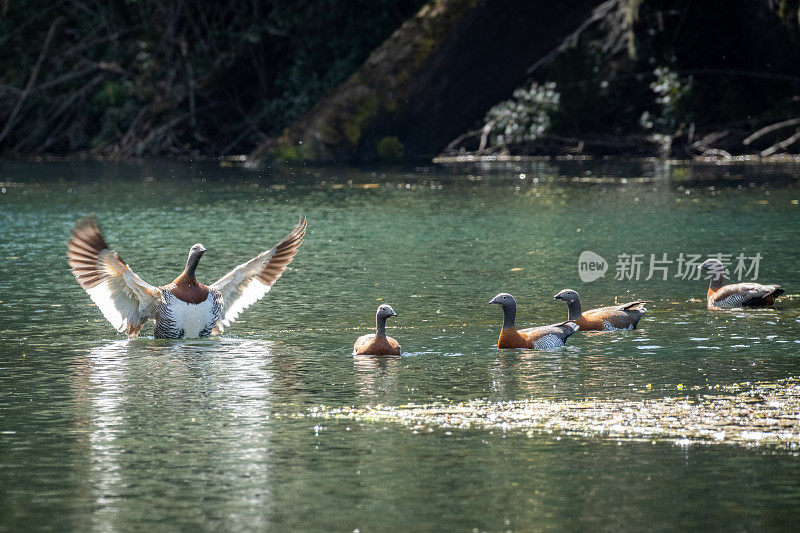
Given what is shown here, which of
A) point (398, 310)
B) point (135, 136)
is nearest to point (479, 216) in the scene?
point (398, 310)

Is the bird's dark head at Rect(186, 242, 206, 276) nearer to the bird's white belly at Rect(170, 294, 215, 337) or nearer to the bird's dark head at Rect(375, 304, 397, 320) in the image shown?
the bird's white belly at Rect(170, 294, 215, 337)

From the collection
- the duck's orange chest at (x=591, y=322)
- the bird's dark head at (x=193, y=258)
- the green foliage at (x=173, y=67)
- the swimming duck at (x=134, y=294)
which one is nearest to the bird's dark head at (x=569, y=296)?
the duck's orange chest at (x=591, y=322)

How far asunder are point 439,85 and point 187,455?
19.9 meters

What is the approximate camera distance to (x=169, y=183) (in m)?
24.0

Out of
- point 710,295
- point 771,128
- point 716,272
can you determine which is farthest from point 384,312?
point 771,128

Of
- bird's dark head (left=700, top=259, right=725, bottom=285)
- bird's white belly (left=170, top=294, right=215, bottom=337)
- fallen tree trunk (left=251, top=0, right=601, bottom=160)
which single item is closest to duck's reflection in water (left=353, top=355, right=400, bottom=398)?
bird's white belly (left=170, top=294, right=215, bottom=337)

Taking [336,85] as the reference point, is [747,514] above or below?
below

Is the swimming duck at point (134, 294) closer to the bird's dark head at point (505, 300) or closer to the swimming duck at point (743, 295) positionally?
the bird's dark head at point (505, 300)

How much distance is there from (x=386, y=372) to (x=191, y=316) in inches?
83.6

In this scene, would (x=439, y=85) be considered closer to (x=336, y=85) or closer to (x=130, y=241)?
(x=336, y=85)

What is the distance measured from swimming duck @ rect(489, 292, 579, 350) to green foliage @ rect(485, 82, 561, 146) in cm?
1881

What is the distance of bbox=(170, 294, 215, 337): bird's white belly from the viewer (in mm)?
10820

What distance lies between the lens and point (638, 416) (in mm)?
7902

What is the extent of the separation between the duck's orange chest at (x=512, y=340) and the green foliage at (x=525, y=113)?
19.0m
